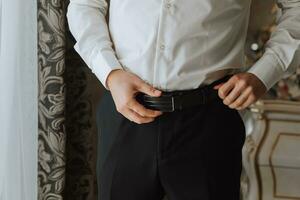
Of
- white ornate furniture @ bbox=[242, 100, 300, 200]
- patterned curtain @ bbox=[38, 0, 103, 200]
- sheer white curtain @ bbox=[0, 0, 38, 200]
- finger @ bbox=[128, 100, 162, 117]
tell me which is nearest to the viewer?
finger @ bbox=[128, 100, 162, 117]

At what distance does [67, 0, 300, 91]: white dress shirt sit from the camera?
89 cm

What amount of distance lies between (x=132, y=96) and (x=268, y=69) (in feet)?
0.87

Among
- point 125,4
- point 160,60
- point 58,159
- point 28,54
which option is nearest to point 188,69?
point 160,60

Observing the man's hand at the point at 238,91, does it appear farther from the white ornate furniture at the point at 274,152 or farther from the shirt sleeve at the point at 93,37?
the white ornate furniture at the point at 274,152

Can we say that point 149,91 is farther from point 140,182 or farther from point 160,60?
point 140,182

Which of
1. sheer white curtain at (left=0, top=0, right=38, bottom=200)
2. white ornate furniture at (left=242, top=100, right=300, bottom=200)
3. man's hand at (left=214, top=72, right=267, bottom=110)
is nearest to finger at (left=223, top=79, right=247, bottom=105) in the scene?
man's hand at (left=214, top=72, right=267, bottom=110)

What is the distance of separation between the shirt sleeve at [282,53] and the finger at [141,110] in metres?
0.21

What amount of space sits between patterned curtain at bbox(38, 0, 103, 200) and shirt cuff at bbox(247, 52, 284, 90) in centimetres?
58

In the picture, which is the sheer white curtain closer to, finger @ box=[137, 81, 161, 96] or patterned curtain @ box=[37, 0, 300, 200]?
patterned curtain @ box=[37, 0, 300, 200]

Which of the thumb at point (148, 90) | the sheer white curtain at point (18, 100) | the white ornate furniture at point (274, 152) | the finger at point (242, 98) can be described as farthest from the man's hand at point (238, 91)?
the white ornate furniture at point (274, 152)

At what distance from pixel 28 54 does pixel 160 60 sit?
0.42 m

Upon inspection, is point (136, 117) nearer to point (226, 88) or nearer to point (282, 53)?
point (226, 88)

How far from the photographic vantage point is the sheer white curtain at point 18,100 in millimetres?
Answer: 1109

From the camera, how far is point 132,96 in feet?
2.86
